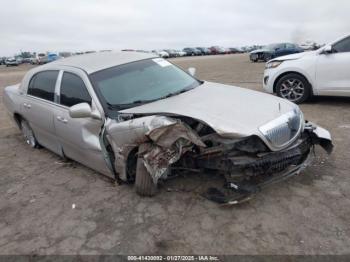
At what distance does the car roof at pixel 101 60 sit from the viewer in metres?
4.23

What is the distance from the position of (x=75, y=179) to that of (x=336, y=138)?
13.1 feet

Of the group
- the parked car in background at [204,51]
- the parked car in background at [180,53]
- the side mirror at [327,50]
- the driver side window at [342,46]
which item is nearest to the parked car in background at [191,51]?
the parked car in background at [204,51]

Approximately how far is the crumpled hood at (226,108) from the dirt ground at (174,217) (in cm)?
86

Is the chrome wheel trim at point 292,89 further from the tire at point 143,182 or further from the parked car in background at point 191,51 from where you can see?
the parked car in background at point 191,51

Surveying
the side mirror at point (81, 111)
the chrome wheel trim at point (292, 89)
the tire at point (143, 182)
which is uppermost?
the side mirror at point (81, 111)

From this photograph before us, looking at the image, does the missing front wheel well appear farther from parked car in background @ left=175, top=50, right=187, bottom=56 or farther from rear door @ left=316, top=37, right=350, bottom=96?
parked car in background @ left=175, top=50, right=187, bottom=56

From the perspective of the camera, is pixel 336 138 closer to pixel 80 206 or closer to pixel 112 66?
pixel 112 66

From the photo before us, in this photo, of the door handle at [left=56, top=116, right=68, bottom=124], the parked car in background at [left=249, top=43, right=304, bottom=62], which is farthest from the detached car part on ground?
the parked car in background at [left=249, top=43, right=304, bottom=62]

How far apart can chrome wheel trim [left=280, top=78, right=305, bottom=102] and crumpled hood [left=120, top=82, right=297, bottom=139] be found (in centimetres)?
353

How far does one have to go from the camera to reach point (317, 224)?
2.79 meters

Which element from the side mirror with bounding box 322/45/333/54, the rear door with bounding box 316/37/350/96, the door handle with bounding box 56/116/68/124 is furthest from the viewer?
the side mirror with bounding box 322/45/333/54

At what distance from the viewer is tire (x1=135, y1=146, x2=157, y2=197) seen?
3265 millimetres

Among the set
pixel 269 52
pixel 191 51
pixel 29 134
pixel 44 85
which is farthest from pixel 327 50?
pixel 191 51

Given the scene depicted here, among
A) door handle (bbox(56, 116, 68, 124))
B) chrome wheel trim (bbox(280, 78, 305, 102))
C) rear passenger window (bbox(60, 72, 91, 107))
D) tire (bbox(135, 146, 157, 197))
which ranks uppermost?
rear passenger window (bbox(60, 72, 91, 107))
